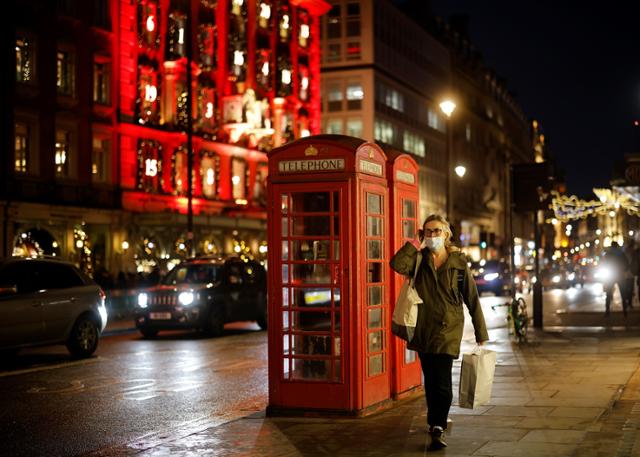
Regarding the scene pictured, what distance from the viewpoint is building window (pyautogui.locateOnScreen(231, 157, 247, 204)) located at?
184ft

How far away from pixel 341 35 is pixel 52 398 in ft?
212

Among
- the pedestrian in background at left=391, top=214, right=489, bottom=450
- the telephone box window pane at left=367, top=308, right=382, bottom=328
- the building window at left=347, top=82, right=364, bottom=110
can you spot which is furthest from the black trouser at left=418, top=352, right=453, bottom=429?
the building window at left=347, top=82, right=364, bottom=110

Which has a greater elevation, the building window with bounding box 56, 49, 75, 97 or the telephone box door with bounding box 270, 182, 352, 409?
the building window with bounding box 56, 49, 75, 97

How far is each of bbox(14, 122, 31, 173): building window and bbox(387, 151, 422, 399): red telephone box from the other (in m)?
29.4

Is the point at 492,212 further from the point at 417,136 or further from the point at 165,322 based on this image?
the point at 165,322

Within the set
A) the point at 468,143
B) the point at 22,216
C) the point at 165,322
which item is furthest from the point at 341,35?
the point at 165,322

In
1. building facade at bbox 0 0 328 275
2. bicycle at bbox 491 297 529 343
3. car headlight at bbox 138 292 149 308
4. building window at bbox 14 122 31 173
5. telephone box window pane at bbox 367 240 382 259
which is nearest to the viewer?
telephone box window pane at bbox 367 240 382 259

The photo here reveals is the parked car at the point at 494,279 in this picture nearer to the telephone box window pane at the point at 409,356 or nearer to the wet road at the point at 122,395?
the wet road at the point at 122,395

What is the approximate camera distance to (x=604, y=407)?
1105 cm

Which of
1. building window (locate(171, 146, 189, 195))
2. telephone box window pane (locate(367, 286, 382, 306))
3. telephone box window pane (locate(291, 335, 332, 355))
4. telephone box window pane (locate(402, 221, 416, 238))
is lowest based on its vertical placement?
telephone box window pane (locate(291, 335, 332, 355))

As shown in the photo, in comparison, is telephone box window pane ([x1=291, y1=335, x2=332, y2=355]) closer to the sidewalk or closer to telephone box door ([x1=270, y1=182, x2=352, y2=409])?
telephone box door ([x1=270, y1=182, x2=352, y2=409])

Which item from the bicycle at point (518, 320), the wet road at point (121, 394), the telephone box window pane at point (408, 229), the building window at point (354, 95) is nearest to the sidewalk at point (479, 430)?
the wet road at point (121, 394)

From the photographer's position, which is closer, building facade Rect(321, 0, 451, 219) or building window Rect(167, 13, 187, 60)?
building window Rect(167, 13, 187, 60)

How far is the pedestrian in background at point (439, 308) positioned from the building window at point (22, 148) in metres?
32.3
